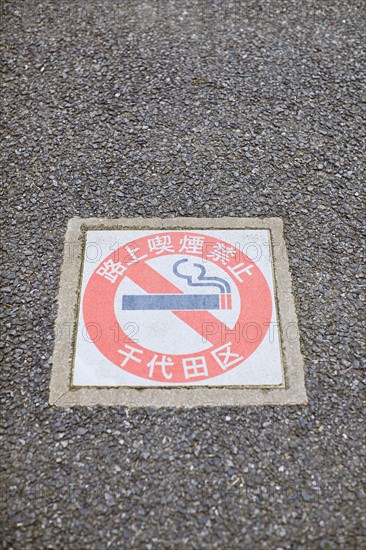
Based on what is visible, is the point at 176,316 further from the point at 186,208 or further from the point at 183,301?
the point at 186,208

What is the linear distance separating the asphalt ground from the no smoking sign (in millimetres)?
166

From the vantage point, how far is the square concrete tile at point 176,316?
8.64 feet

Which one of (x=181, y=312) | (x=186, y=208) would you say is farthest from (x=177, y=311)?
(x=186, y=208)

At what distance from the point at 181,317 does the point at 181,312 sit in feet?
0.10

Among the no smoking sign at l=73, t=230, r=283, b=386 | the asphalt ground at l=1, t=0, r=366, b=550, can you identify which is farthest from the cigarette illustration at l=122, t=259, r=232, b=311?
the asphalt ground at l=1, t=0, r=366, b=550

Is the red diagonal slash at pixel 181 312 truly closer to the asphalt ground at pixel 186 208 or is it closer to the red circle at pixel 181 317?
the red circle at pixel 181 317

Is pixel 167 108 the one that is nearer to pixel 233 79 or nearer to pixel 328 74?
pixel 233 79

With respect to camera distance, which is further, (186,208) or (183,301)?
(186,208)

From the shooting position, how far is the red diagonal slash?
2.79 m

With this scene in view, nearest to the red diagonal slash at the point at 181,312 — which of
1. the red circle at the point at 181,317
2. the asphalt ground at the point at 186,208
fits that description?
the red circle at the point at 181,317

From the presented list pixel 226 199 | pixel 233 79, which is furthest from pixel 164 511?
pixel 233 79

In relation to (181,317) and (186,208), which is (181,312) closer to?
(181,317)

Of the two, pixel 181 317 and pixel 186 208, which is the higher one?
pixel 186 208

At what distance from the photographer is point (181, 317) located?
284 centimetres
